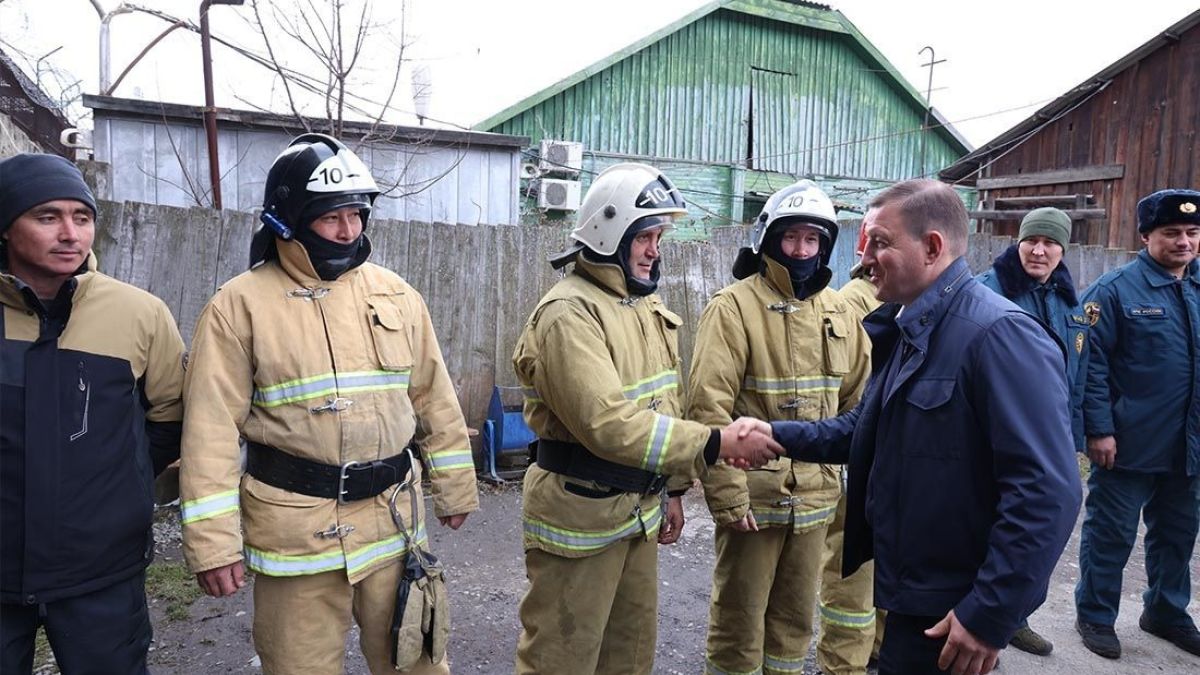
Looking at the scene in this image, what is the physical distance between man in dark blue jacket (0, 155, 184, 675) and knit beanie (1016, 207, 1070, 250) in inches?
180

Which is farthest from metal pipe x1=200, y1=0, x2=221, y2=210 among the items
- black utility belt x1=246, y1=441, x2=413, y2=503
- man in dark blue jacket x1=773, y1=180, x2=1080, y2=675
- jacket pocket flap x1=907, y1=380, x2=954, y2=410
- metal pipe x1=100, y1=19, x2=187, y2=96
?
jacket pocket flap x1=907, y1=380, x2=954, y2=410

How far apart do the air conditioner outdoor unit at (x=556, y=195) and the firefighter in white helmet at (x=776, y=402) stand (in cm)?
863

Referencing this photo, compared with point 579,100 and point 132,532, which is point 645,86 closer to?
point 579,100

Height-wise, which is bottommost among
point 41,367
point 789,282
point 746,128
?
point 41,367

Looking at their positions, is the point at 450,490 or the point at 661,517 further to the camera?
the point at 661,517

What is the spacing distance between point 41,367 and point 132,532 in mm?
645

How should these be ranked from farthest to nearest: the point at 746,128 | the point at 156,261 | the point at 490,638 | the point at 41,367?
the point at 746,128, the point at 156,261, the point at 490,638, the point at 41,367

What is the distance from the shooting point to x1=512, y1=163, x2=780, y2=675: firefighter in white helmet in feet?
9.39

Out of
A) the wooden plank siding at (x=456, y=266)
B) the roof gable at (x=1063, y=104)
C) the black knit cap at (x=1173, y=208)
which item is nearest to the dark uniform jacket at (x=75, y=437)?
the wooden plank siding at (x=456, y=266)

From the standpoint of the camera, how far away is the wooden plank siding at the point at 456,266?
5.72m

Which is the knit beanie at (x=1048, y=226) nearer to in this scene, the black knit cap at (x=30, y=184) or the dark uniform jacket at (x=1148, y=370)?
the dark uniform jacket at (x=1148, y=370)

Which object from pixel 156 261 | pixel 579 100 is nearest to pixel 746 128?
pixel 579 100

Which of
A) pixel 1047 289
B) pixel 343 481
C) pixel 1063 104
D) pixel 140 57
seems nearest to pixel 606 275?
pixel 343 481

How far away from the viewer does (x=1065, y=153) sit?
14.2m
